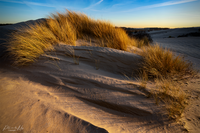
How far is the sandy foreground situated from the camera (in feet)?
4.02

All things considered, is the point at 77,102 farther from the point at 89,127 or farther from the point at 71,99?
the point at 89,127

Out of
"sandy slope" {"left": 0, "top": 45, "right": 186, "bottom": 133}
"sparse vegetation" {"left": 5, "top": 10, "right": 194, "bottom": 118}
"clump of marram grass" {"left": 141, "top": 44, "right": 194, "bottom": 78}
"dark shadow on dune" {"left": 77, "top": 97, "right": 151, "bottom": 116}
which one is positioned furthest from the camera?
"clump of marram grass" {"left": 141, "top": 44, "right": 194, "bottom": 78}

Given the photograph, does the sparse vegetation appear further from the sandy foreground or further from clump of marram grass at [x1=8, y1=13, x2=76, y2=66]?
the sandy foreground

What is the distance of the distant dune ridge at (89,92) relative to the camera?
1280 millimetres

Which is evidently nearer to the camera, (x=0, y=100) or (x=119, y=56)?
(x=0, y=100)

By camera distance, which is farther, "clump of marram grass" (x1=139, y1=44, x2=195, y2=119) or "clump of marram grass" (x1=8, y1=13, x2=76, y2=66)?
"clump of marram grass" (x1=8, y1=13, x2=76, y2=66)

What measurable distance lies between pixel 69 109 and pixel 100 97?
56 centimetres

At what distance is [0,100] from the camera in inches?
57.1

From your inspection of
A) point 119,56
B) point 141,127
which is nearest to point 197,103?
point 141,127

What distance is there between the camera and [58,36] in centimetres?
347

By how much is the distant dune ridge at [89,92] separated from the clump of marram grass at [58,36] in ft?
0.13

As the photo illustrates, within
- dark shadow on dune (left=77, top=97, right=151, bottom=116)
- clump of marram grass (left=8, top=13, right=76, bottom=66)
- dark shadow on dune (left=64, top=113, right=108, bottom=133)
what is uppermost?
clump of marram grass (left=8, top=13, right=76, bottom=66)

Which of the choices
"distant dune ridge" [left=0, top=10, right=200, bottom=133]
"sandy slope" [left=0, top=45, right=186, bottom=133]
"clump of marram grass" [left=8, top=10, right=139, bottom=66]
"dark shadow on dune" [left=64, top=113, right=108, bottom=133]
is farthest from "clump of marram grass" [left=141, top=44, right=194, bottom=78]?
"dark shadow on dune" [left=64, top=113, right=108, bottom=133]

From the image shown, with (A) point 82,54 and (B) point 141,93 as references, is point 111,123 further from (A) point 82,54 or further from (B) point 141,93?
(A) point 82,54
